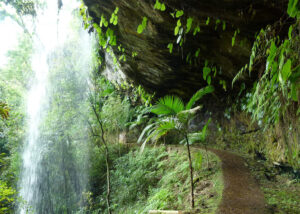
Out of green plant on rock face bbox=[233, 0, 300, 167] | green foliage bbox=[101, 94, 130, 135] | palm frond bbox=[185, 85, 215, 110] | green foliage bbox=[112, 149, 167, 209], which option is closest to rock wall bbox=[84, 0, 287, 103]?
green plant on rock face bbox=[233, 0, 300, 167]

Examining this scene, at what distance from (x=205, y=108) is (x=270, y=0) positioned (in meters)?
5.20

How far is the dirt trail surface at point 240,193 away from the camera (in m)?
2.81

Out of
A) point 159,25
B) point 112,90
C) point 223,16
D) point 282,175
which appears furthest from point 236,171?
point 112,90

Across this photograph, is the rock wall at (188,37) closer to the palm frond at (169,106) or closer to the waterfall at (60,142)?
the palm frond at (169,106)

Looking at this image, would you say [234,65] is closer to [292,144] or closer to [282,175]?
[292,144]

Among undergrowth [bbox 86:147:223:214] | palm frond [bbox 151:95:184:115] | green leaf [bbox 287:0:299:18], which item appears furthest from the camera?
undergrowth [bbox 86:147:223:214]

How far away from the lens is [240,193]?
3.31 meters

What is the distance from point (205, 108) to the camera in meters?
7.95

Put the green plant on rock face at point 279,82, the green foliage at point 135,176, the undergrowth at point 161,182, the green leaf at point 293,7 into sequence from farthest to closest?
the green foliage at point 135,176, the undergrowth at point 161,182, the green plant on rock face at point 279,82, the green leaf at point 293,7

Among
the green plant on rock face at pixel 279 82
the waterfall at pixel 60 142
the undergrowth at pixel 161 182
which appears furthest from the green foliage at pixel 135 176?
the green plant on rock face at pixel 279 82

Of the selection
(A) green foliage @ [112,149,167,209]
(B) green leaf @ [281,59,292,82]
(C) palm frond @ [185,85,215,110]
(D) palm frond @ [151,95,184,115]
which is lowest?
(A) green foliage @ [112,149,167,209]

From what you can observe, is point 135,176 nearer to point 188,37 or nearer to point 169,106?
point 169,106

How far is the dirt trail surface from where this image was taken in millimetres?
2812

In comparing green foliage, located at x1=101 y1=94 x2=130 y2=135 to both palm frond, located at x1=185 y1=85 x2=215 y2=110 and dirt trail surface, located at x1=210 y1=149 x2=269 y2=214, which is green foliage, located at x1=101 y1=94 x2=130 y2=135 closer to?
dirt trail surface, located at x1=210 y1=149 x2=269 y2=214
